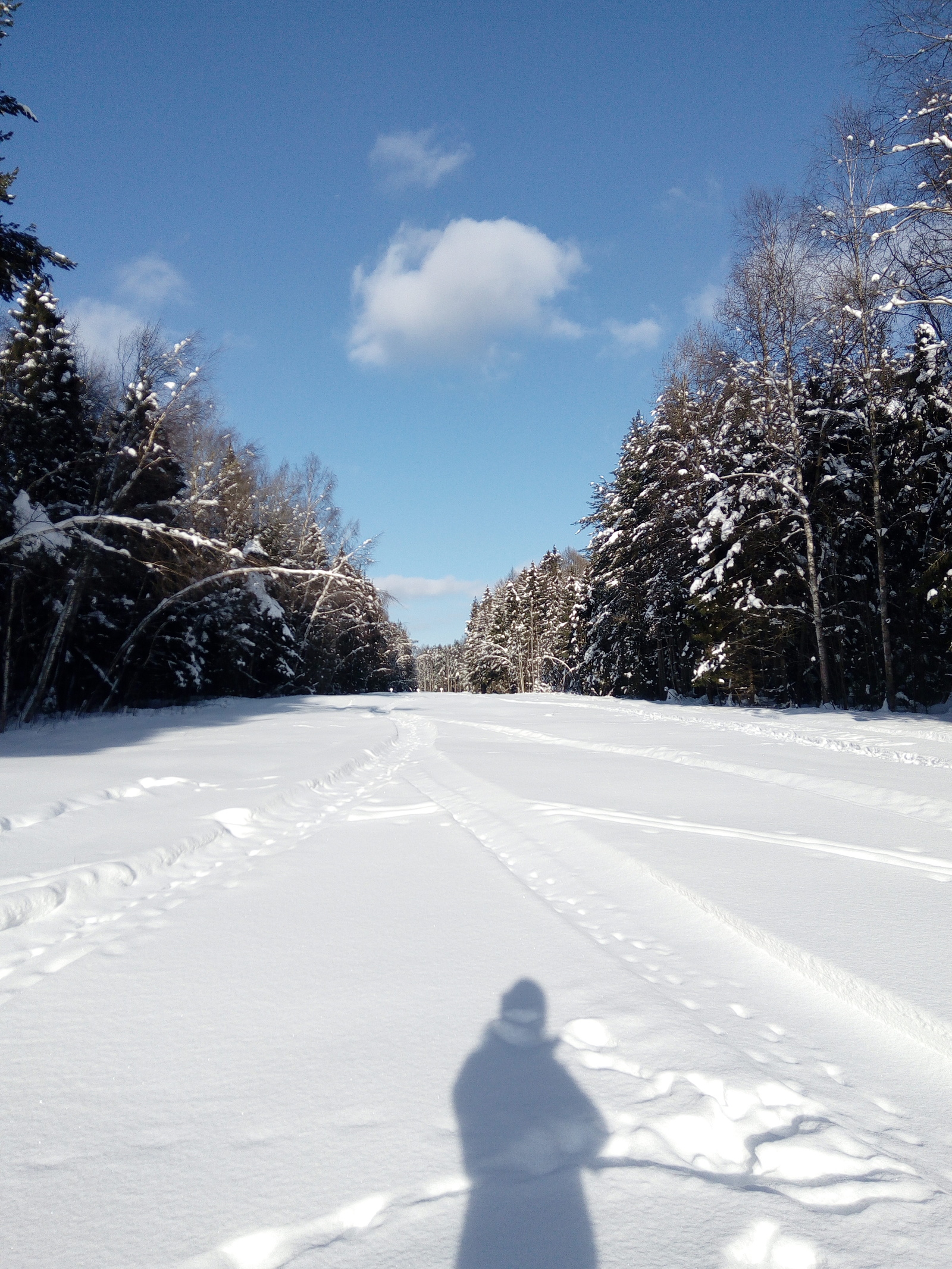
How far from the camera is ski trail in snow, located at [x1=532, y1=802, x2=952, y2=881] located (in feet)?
14.9

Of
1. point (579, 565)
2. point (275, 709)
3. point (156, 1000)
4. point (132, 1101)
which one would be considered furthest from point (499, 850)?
point (579, 565)

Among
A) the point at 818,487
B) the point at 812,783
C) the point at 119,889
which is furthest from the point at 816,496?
the point at 119,889

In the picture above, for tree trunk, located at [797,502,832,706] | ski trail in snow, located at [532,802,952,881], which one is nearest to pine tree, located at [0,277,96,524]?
ski trail in snow, located at [532,802,952,881]

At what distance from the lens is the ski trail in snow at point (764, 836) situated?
4.53 metres

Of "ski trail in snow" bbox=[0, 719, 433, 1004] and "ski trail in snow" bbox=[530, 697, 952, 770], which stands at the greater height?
"ski trail in snow" bbox=[530, 697, 952, 770]

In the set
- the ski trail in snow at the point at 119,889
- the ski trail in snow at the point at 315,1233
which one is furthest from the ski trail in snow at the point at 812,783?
the ski trail in snow at the point at 315,1233

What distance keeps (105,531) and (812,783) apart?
15586mm

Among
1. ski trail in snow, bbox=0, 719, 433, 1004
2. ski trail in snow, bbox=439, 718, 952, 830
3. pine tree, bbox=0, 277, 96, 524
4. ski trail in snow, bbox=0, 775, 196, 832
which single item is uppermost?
pine tree, bbox=0, 277, 96, 524

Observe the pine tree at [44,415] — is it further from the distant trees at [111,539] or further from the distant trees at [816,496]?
the distant trees at [816,496]

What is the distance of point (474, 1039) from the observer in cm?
259

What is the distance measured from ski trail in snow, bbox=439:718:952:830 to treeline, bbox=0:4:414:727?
754 cm

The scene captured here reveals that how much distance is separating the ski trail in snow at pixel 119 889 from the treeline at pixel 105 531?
338 inches

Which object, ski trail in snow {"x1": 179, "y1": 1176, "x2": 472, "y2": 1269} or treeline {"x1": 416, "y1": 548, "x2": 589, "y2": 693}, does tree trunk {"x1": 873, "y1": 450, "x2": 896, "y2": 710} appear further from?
treeline {"x1": 416, "y1": 548, "x2": 589, "y2": 693}

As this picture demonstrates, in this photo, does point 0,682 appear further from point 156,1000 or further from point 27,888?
point 156,1000
